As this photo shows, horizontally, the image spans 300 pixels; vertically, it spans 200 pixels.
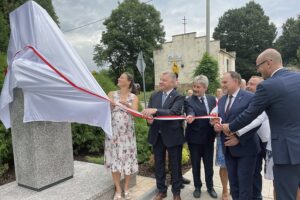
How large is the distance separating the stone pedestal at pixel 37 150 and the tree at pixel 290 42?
47.6 m

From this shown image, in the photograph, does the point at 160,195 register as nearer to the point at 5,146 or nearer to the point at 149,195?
the point at 149,195

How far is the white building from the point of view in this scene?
3062 cm

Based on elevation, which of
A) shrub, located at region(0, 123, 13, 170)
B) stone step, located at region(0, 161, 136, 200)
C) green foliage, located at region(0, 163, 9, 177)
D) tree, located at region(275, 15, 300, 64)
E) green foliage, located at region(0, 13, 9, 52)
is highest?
tree, located at region(275, 15, 300, 64)

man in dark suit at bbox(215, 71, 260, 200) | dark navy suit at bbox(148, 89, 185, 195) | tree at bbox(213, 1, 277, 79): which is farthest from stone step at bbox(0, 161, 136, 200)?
tree at bbox(213, 1, 277, 79)

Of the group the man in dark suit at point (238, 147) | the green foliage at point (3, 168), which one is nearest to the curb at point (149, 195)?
the man in dark suit at point (238, 147)

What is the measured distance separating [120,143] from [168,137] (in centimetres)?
74

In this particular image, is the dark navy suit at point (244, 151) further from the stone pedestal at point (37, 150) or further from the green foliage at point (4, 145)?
the green foliage at point (4, 145)

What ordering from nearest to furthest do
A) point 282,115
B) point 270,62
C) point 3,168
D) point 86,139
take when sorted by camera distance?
point 282,115 → point 270,62 → point 3,168 → point 86,139

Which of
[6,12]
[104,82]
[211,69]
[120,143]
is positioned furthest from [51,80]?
[211,69]

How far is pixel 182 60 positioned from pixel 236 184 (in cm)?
2873

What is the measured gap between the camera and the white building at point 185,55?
30.6 metres

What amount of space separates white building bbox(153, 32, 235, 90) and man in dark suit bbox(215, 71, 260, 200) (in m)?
26.2

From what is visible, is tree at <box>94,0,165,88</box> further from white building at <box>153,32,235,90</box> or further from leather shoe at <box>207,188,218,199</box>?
leather shoe at <box>207,188,218,199</box>

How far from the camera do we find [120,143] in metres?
4.27
